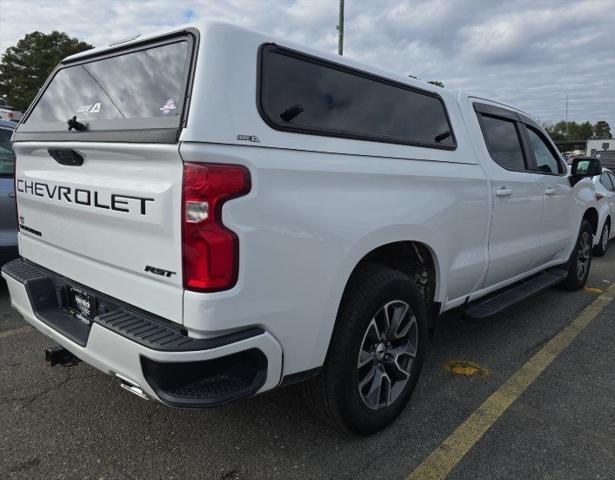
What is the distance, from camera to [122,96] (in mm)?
2350

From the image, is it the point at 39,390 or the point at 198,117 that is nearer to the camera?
the point at 198,117

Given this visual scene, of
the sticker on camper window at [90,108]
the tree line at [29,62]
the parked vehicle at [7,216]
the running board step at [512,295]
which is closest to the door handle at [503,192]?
the running board step at [512,295]

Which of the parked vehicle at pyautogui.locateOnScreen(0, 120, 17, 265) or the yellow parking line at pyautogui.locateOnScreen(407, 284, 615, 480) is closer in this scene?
the yellow parking line at pyautogui.locateOnScreen(407, 284, 615, 480)

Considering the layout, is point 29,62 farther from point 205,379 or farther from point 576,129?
point 576,129

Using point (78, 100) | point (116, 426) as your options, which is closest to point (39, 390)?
point (116, 426)

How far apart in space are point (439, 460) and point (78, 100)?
2645 mm

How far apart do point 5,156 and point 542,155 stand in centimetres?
512

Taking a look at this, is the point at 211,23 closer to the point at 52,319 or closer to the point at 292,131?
the point at 292,131

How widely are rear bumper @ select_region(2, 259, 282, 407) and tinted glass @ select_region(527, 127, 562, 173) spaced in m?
3.34

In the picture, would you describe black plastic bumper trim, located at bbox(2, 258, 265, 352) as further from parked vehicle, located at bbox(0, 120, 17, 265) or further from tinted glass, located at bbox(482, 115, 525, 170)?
tinted glass, located at bbox(482, 115, 525, 170)

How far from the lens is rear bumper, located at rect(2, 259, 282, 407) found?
73.8 inches

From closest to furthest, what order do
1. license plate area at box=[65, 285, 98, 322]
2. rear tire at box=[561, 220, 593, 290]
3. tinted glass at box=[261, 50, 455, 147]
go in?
tinted glass at box=[261, 50, 455, 147] → license plate area at box=[65, 285, 98, 322] → rear tire at box=[561, 220, 593, 290]

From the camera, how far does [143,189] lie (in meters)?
1.98

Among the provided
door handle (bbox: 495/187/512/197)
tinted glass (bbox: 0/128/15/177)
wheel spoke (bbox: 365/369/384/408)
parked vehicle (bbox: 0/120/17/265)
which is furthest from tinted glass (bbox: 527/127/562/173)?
tinted glass (bbox: 0/128/15/177)
